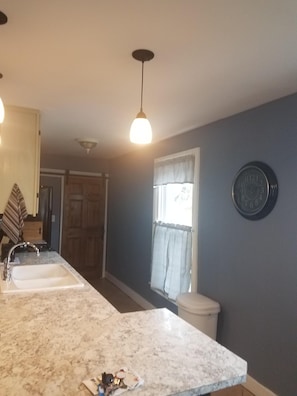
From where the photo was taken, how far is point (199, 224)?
10.3ft

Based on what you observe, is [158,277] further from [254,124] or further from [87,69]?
[87,69]

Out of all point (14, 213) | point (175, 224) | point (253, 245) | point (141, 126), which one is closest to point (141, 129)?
point (141, 126)

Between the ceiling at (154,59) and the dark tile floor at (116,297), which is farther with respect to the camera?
the dark tile floor at (116,297)

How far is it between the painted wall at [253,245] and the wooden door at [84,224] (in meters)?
2.43

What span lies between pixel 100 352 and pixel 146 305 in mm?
3173

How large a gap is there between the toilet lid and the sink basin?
1.11m

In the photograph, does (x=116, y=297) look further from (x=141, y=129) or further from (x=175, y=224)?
(x=141, y=129)

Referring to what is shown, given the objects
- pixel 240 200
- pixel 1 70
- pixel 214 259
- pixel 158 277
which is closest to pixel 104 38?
pixel 1 70

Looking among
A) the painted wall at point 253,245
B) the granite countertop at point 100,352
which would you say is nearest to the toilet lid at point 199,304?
the painted wall at point 253,245

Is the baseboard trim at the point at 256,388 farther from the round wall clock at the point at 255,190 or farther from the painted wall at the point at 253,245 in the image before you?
the round wall clock at the point at 255,190

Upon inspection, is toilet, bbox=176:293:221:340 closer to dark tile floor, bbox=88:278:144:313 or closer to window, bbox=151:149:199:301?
window, bbox=151:149:199:301

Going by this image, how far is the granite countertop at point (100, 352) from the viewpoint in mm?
931

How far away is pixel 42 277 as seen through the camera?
8.00 ft

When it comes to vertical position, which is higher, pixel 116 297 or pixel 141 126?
pixel 141 126
